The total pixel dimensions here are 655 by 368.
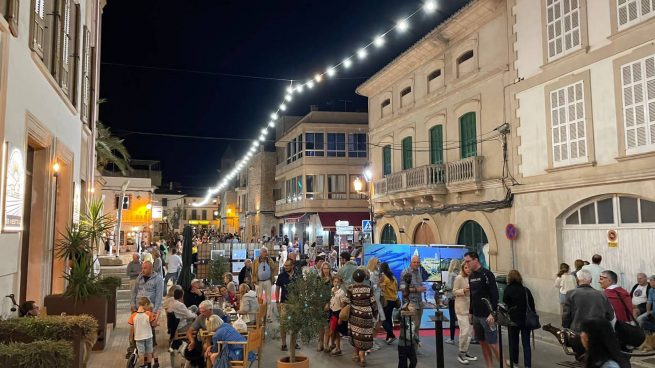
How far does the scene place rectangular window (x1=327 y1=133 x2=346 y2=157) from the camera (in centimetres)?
3762

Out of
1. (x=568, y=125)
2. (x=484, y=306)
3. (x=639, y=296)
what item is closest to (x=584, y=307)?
(x=484, y=306)

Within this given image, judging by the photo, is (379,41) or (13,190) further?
(379,41)

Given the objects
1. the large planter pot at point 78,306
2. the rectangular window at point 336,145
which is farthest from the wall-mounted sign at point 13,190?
the rectangular window at point 336,145

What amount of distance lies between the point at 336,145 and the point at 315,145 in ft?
5.31

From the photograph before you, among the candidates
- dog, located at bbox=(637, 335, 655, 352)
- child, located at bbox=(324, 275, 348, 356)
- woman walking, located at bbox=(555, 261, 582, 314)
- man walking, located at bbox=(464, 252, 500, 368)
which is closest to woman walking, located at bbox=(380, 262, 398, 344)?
child, located at bbox=(324, 275, 348, 356)

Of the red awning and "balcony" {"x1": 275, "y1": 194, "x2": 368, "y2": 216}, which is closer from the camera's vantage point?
the red awning

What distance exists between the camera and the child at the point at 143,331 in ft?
25.3

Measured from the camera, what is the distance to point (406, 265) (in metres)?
13.5

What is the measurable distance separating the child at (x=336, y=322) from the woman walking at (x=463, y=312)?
84.1 inches

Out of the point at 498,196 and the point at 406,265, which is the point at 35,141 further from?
the point at 498,196

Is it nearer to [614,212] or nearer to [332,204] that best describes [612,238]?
[614,212]

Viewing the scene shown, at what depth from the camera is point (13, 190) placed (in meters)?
6.80

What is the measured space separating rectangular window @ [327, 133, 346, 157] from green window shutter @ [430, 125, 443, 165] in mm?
17329

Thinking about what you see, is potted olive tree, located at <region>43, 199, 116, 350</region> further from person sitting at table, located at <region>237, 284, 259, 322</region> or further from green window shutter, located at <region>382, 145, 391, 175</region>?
green window shutter, located at <region>382, 145, 391, 175</region>
